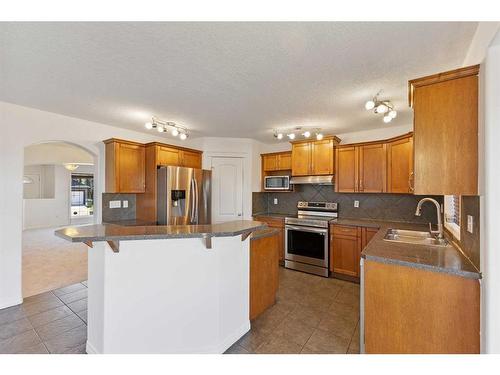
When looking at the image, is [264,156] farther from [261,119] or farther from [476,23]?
[476,23]

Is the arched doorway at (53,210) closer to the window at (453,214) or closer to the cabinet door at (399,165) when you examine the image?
the cabinet door at (399,165)

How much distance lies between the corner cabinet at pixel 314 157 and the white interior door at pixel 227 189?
3.69 ft

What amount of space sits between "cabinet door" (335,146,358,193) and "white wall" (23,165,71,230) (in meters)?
9.69

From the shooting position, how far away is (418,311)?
5.08 ft

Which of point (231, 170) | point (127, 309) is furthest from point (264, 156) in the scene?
point (127, 309)

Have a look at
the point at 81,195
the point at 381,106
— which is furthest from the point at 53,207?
the point at 381,106

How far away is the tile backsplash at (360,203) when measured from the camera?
3568 millimetres

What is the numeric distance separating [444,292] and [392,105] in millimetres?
2076

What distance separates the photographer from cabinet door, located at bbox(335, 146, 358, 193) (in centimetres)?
379

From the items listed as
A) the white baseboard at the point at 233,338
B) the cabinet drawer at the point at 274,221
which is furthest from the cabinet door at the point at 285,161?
the white baseboard at the point at 233,338

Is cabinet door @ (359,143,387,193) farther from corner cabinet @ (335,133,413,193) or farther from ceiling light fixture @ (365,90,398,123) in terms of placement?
ceiling light fixture @ (365,90,398,123)

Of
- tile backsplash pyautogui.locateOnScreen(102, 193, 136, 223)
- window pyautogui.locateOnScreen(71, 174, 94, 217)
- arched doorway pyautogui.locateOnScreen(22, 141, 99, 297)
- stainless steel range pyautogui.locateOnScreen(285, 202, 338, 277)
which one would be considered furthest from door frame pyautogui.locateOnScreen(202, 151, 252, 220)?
window pyautogui.locateOnScreen(71, 174, 94, 217)

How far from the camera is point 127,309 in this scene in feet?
5.47
